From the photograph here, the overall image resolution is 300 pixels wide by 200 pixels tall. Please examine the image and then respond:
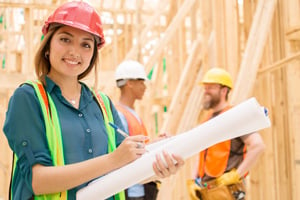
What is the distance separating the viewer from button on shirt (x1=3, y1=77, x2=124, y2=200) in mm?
1386

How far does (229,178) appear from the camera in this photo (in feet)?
10.7

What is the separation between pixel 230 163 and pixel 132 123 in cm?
73

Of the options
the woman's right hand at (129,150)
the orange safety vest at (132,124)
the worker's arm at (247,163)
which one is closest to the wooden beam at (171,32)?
the orange safety vest at (132,124)

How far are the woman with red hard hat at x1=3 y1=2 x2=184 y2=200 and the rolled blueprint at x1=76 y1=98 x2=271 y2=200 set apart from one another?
2cm

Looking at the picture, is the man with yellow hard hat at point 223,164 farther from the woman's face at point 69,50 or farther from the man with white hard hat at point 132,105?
the woman's face at point 69,50

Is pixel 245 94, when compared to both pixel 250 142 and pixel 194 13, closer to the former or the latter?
pixel 250 142

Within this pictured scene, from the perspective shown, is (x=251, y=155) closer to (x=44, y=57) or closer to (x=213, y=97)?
(x=213, y=97)

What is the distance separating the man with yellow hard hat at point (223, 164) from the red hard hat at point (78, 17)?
77.8 inches

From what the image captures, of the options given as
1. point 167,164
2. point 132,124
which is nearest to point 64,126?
point 167,164

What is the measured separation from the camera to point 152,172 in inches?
55.1

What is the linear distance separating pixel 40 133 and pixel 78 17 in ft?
1.22

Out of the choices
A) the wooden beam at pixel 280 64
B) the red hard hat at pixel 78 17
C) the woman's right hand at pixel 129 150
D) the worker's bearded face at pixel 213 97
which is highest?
the wooden beam at pixel 280 64

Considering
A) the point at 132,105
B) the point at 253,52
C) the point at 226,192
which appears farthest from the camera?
the point at 253,52

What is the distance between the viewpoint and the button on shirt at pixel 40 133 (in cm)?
139
